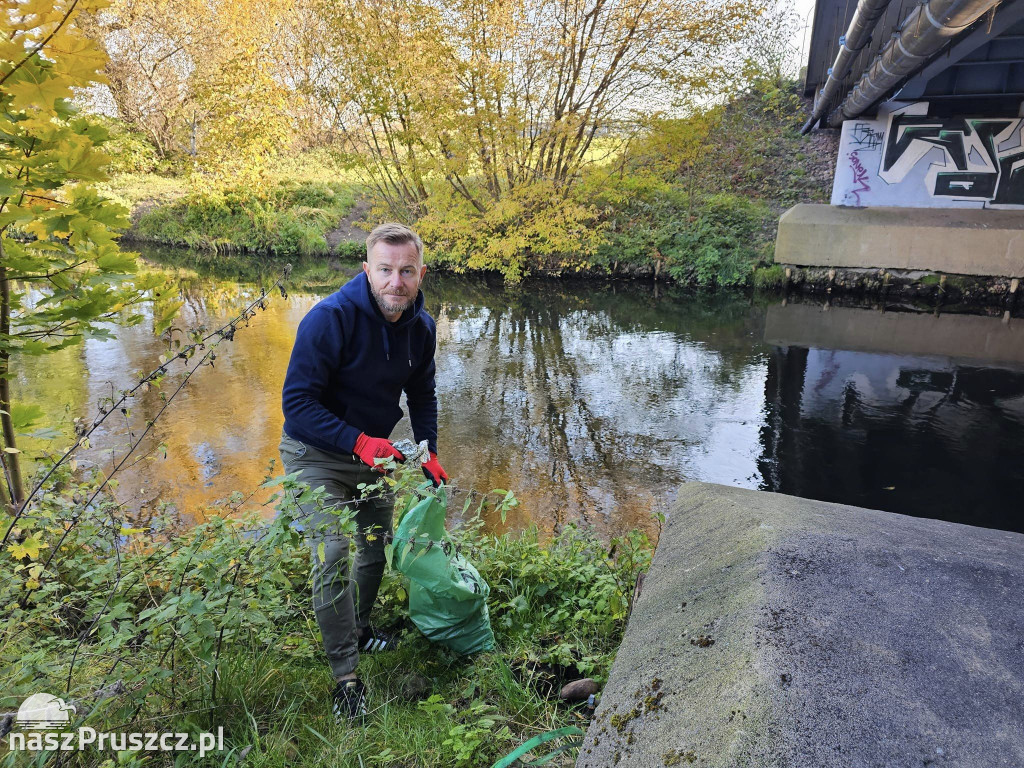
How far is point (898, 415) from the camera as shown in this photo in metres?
7.64

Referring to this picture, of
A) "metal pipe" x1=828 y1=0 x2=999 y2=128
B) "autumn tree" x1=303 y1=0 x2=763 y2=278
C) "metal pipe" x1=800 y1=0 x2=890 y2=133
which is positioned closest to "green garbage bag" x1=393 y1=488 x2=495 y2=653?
"metal pipe" x1=828 y1=0 x2=999 y2=128

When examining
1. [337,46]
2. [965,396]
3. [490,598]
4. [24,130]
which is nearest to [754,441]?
[965,396]

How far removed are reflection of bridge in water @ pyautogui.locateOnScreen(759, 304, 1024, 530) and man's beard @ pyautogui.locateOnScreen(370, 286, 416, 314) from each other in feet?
14.5

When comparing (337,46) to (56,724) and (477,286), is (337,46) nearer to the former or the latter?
(477,286)

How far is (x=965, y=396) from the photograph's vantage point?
8312 mm

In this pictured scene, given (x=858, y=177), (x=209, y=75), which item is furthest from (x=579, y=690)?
(x=209, y=75)

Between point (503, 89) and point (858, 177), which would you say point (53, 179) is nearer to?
point (503, 89)

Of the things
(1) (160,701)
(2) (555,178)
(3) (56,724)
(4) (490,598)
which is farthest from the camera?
(2) (555,178)

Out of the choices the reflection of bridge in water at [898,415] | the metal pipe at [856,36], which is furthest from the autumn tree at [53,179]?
the metal pipe at [856,36]

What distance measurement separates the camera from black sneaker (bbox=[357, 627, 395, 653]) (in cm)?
276

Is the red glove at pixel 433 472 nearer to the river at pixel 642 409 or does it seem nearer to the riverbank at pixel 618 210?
the river at pixel 642 409

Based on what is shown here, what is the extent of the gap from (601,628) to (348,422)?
4.75ft

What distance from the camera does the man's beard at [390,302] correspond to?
2.54 m

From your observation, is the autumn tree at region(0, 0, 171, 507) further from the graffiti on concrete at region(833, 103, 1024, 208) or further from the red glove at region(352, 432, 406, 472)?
the graffiti on concrete at region(833, 103, 1024, 208)
